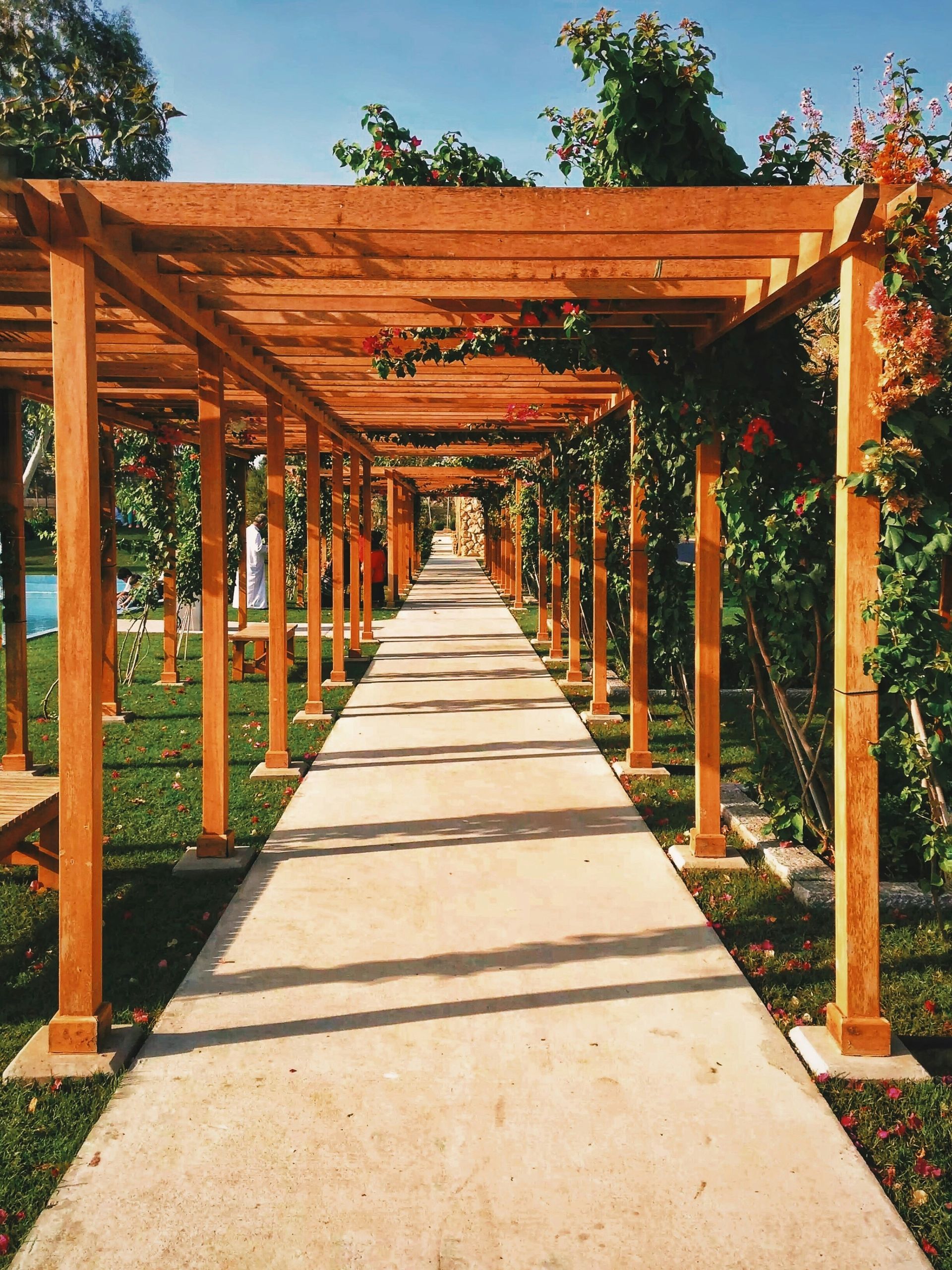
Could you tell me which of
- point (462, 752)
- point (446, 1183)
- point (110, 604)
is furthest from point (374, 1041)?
point (110, 604)

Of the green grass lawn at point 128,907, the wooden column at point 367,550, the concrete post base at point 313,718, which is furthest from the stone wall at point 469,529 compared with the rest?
the green grass lawn at point 128,907

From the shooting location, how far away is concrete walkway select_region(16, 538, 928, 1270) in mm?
2184

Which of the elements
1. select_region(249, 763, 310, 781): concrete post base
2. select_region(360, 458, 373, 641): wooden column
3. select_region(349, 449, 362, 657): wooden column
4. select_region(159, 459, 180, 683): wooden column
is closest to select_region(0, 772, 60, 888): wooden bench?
select_region(249, 763, 310, 781): concrete post base

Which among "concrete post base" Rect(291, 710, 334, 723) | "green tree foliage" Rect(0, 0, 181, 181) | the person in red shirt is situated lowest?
"concrete post base" Rect(291, 710, 334, 723)

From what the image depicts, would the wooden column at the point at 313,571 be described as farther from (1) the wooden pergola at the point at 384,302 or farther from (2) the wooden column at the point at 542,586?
(2) the wooden column at the point at 542,586

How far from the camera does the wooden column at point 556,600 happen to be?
10531 millimetres

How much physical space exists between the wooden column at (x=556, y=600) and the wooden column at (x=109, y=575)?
442 centimetres

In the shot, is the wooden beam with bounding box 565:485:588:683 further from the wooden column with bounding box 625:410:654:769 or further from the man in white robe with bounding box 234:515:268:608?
the man in white robe with bounding box 234:515:268:608

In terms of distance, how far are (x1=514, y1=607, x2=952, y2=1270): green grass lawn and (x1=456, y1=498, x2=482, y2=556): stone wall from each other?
30190mm

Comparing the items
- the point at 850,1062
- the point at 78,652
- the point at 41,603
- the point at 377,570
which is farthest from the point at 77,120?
the point at 41,603

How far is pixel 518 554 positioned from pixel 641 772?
11.1 metres

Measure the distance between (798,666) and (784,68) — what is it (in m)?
7.05

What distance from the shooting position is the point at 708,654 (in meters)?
4.79

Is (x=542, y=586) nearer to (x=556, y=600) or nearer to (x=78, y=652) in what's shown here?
(x=556, y=600)
